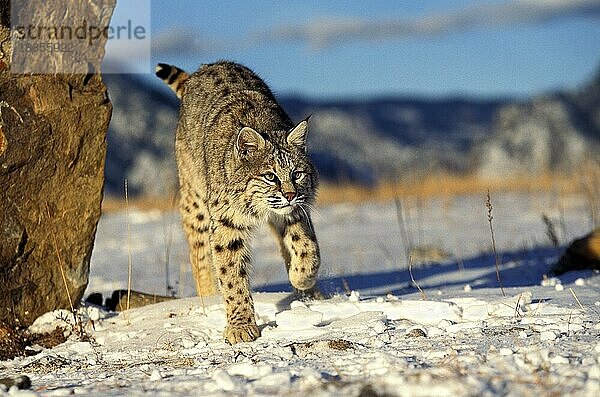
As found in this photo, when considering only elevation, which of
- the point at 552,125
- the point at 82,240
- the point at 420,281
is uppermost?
the point at 552,125

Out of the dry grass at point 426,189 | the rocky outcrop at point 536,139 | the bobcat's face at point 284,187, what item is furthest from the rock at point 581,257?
the rocky outcrop at point 536,139

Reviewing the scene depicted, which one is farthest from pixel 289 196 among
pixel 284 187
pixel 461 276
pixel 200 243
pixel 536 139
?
pixel 536 139

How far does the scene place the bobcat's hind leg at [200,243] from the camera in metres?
6.45

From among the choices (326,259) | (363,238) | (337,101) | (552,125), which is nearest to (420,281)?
(326,259)

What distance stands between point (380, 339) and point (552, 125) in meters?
25.7

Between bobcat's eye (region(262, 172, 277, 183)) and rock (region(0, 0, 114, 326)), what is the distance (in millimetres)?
1231

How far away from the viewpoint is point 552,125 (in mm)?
28516

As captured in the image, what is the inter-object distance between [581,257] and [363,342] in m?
3.37

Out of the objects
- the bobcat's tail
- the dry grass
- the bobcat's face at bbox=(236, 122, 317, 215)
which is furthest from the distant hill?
the bobcat's face at bbox=(236, 122, 317, 215)

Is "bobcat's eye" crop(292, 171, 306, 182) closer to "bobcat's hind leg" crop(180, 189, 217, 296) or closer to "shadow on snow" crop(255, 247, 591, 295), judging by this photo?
"shadow on snow" crop(255, 247, 591, 295)

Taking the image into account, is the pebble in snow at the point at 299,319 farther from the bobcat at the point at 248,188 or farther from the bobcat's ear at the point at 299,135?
the bobcat's ear at the point at 299,135

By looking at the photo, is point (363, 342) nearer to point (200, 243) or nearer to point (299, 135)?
point (299, 135)

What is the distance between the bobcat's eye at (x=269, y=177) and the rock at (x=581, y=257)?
9.83 ft

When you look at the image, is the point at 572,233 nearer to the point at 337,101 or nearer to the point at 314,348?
the point at 314,348
